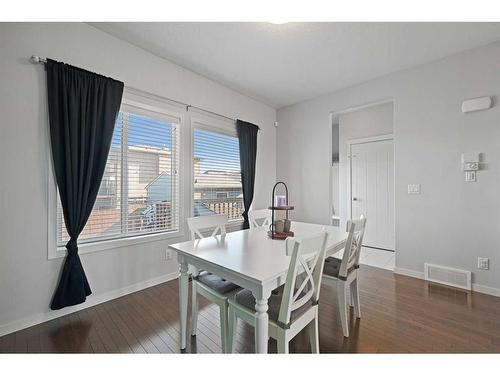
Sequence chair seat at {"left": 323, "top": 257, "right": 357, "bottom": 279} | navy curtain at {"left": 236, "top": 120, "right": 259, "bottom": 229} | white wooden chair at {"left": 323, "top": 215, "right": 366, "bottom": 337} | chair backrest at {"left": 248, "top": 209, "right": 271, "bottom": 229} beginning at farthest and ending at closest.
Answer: navy curtain at {"left": 236, "top": 120, "right": 259, "bottom": 229} < chair backrest at {"left": 248, "top": 209, "right": 271, "bottom": 229} < chair seat at {"left": 323, "top": 257, "right": 357, "bottom": 279} < white wooden chair at {"left": 323, "top": 215, "right": 366, "bottom": 337}

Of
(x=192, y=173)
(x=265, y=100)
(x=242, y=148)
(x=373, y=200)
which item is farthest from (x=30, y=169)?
(x=373, y=200)

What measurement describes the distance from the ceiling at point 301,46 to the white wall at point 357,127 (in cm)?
107

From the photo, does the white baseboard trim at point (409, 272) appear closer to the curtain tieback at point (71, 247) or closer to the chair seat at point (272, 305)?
the chair seat at point (272, 305)

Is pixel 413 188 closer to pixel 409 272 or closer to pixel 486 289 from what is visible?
pixel 409 272

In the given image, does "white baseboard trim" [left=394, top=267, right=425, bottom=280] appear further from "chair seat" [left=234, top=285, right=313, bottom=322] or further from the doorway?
"chair seat" [left=234, top=285, right=313, bottom=322]

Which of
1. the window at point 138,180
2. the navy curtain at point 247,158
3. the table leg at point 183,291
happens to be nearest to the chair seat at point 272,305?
the table leg at point 183,291

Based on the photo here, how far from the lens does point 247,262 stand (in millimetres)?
1376

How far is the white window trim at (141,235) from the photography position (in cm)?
199

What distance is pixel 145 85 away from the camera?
261 cm

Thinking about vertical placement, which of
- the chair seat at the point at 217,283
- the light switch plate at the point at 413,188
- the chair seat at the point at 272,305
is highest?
the light switch plate at the point at 413,188

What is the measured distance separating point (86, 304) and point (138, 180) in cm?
132

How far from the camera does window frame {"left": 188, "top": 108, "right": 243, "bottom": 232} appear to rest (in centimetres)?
311

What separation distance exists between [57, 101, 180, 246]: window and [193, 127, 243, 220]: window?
0.34 m

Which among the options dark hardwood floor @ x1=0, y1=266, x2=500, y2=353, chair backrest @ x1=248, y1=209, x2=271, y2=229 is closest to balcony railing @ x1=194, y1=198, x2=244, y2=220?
chair backrest @ x1=248, y1=209, x2=271, y2=229
